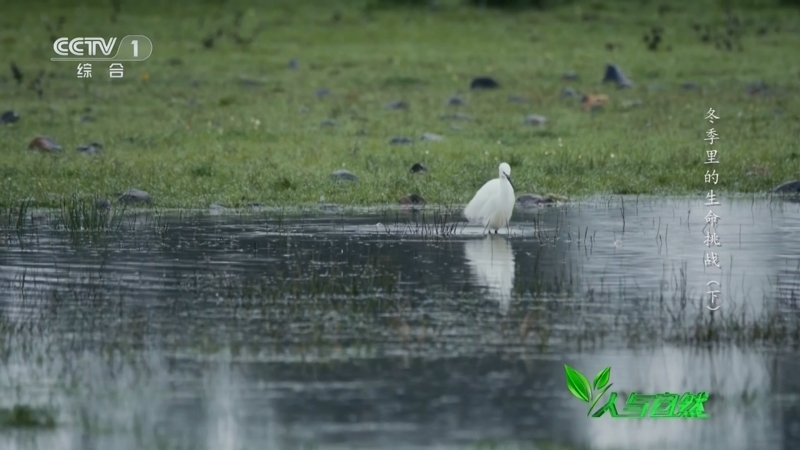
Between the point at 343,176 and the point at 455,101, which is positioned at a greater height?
the point at 455,101

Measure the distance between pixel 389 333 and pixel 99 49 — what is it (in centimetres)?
2578

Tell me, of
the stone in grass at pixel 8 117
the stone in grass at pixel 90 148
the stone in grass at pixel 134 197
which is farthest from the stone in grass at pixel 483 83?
the stone in grass at pixel 134 197

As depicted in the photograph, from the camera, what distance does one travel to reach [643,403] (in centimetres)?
767

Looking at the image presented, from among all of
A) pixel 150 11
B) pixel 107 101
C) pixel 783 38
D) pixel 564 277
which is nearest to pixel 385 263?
pixel 564 277

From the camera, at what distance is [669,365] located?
8492mm

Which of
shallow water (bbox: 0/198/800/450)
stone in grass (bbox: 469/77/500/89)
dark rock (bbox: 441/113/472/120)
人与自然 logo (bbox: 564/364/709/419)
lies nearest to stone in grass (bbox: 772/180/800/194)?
shallow water (bbox: 0/198/800/450)

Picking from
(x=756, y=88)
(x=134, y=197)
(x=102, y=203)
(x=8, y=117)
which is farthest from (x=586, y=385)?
(x=756, y=88)

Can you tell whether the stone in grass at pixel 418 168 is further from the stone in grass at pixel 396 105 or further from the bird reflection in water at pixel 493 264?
the stone in grass at pixel 396 105

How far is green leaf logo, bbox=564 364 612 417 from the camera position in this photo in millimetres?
7746

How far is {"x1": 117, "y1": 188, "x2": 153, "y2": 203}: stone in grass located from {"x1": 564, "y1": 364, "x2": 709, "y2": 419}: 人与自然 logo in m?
8.99

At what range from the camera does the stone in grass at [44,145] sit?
19.9 m

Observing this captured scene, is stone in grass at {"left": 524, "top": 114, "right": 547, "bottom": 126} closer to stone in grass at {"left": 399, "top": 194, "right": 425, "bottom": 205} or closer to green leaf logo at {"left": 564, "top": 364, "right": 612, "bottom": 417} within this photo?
stone in grass at {"left": 399, "top": 194, "right": 425, "bottom": 205}

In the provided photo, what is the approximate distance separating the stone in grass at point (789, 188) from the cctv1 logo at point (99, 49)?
1906cm

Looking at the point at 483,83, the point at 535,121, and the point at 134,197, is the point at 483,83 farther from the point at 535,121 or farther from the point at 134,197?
the point at 134,197
